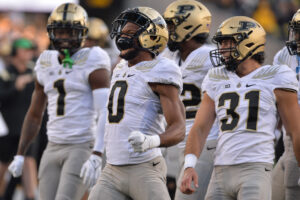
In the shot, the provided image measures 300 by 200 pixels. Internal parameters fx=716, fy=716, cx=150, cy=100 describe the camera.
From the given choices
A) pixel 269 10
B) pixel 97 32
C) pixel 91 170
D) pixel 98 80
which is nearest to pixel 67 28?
pixel 98 80

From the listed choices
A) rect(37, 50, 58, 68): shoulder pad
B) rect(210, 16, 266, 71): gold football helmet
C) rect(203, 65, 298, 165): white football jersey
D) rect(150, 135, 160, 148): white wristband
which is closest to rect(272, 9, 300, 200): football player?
rect(210, 16, 266, 71): gold football helmet

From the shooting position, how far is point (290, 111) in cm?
439

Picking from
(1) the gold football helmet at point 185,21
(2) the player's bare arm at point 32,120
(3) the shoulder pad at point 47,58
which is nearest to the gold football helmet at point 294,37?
(1) the gold football helmet at point 185,21

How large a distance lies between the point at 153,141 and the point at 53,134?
1640 millimetres

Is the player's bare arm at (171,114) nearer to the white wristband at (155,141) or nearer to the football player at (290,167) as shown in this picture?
the white wristband at (155,141)

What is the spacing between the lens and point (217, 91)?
15.2 feet

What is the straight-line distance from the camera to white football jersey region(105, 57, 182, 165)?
4.40 meters

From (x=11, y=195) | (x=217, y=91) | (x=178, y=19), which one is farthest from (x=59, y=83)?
(x=11, y=195)

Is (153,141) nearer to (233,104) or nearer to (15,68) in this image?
(233,104)

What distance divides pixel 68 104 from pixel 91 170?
71 cm

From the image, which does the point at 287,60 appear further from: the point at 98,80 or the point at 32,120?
the point at 32,120

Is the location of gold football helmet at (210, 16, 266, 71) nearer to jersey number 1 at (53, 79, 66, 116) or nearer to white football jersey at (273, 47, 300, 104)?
white football jersey at (273, 47, 300, 104)

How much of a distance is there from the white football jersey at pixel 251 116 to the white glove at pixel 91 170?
3.16ft

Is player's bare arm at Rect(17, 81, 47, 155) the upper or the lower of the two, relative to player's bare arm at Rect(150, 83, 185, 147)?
lower
